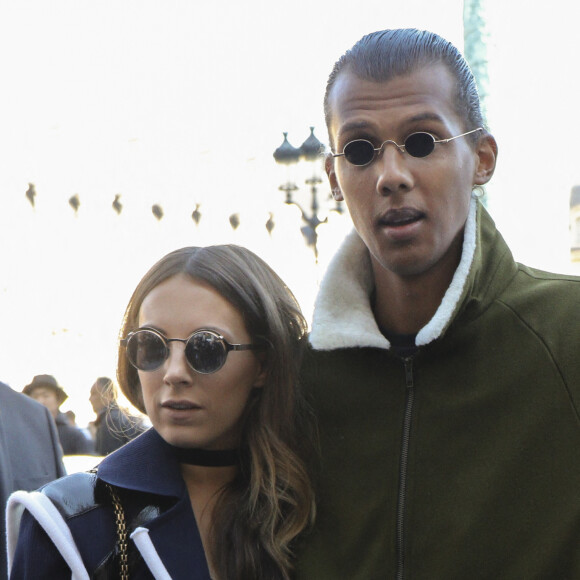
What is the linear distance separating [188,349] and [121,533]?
0.43 meters

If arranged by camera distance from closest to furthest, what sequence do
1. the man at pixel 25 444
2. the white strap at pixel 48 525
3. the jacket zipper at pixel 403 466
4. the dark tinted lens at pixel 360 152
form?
the white strap at pixel 48 525 → the jacket zipper at pixel 403 466 → the dark tinted lens at pixel 360 152 → the man at pixel 25 444

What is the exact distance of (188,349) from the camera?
233cm

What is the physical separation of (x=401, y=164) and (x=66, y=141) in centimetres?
1796

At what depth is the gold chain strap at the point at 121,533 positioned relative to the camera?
2160 millimetres

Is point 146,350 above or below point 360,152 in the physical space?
below

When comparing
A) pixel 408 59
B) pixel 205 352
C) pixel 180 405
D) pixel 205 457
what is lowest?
pixel 205 457

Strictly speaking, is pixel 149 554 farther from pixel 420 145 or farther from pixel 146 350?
pixel 420 145

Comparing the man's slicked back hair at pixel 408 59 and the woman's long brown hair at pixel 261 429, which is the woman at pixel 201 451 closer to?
the woman's long brown hair at pixel 261 429

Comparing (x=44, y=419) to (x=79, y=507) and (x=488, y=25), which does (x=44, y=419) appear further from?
(x=488, y=25)

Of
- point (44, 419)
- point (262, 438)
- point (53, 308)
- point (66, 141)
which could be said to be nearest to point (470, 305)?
point (262, 438)

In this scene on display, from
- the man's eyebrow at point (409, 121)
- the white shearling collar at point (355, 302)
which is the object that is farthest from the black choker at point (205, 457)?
the man's eyebrow at point (409, 121)

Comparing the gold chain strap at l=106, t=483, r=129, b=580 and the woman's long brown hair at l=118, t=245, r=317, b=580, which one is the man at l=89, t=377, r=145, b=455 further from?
the gold chain strap at l=106, t=483, r=129, b=580

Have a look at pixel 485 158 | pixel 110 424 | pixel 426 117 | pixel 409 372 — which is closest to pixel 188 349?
pixel 409 372

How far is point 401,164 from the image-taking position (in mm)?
2336
